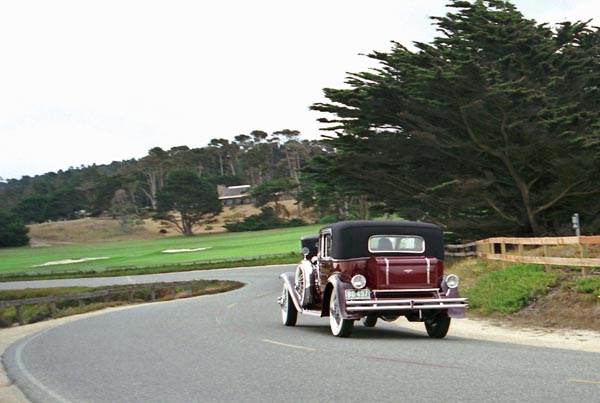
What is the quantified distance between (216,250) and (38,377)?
67972 millimetres

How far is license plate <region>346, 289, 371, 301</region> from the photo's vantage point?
11.9 m

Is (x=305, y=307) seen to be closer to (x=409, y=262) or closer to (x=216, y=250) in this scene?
(x=409, y=262)

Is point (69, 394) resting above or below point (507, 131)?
below

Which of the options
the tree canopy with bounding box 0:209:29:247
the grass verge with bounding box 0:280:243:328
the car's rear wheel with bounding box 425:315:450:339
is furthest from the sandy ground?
the tree canopy with bounding box 0:209:29:247

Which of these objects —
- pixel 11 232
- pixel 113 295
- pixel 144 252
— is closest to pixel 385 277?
pixel 113 295

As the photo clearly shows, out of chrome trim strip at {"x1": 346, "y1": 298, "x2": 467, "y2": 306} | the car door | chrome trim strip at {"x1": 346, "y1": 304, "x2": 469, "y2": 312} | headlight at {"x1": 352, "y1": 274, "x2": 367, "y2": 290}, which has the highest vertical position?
the car door

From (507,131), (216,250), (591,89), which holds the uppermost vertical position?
(591,89)

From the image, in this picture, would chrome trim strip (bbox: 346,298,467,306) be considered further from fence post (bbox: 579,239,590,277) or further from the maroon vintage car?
fence post (bbox: 579,239,590,277)

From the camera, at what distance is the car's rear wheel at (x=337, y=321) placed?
12.0 meters

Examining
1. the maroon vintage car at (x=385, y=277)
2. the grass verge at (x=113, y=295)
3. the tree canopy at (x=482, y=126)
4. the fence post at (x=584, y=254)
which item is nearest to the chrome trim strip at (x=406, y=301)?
the maroon vintage car at (x=385, y=277)

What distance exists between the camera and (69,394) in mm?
8102

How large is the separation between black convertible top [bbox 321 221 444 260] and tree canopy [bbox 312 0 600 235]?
1368 centimetres

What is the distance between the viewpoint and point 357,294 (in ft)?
39.1

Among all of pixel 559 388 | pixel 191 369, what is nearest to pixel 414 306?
pixel 191 369
